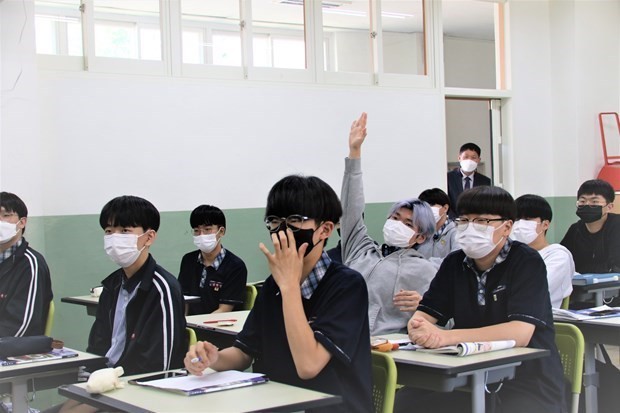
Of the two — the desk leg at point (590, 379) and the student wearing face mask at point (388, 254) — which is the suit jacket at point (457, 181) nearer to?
the student wearing face mask at point (388, 254)

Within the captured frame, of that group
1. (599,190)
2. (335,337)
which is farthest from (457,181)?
(335,337)

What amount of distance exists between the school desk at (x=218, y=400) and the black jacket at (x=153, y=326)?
0.61 m

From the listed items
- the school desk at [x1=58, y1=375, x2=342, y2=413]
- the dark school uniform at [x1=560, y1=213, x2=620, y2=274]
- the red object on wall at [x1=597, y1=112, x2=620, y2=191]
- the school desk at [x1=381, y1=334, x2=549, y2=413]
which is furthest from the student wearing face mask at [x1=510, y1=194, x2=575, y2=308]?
the red object on wall at [x1=597, y1=112, x2=620, y2=191]

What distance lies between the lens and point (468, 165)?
7.16m

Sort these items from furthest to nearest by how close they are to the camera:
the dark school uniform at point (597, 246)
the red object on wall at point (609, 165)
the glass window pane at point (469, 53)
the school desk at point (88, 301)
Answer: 1. the glass window pane at point (469, 53)
2. the red object on wall at point (609, 165)
3. the dark school uniform at point (597, 246)
4. the school desk at point (88, 301)

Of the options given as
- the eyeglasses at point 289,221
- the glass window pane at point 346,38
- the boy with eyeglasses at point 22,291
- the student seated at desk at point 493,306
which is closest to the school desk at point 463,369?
the student seated at desk at point 493,306

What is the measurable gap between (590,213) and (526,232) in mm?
1350

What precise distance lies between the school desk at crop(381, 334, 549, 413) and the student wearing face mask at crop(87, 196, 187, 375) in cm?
81

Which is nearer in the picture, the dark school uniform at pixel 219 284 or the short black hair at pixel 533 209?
the short black hair at pixel 533 209

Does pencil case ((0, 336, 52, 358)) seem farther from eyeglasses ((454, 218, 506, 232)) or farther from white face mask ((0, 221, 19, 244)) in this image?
eyeglasses ((454, 218, 506, 232))

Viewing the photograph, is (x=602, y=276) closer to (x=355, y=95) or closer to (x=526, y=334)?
(x=526, y=334)

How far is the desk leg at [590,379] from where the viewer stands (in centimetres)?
330

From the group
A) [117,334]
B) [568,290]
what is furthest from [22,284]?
[568,290]

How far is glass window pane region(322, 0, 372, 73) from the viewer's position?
681 centimetres
